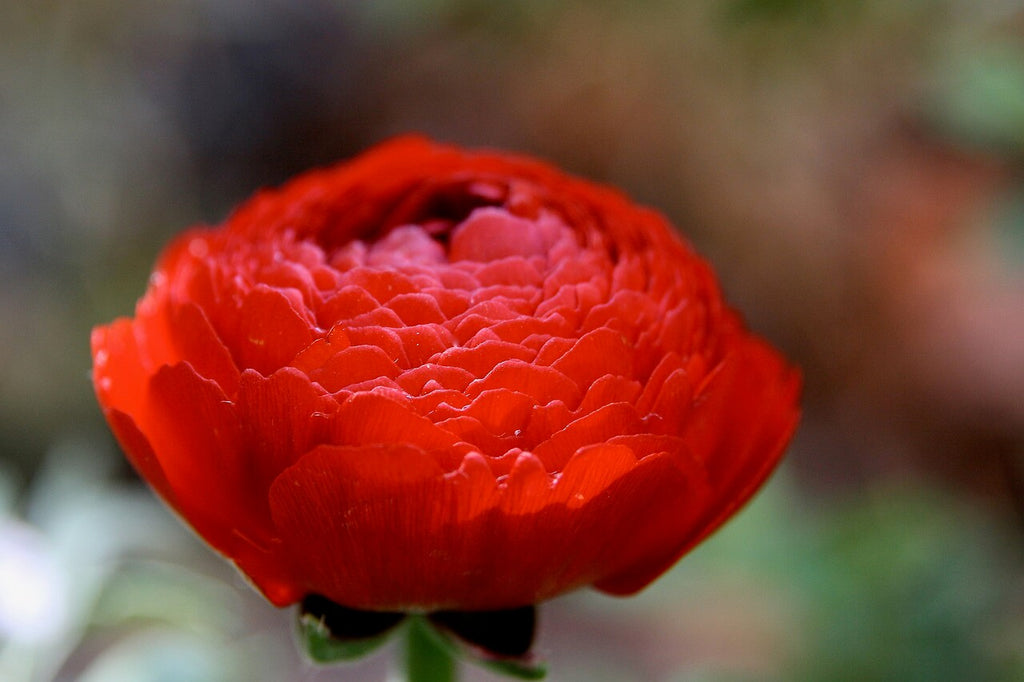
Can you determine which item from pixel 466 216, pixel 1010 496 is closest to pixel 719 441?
pixel 466 216

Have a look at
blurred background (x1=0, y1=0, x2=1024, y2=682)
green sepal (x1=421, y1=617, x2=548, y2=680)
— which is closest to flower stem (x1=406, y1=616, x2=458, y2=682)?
green sepal (x1=421, y1=617, x2=548, y2=680)

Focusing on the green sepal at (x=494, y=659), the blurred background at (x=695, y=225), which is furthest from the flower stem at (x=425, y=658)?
the blurred background at (x=695, y=225)

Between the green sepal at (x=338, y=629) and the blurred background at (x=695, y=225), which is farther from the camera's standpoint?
the blurred background at (x=695, y=225)

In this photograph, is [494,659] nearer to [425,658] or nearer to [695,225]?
[425,658]

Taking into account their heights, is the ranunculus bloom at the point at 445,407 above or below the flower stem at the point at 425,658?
above

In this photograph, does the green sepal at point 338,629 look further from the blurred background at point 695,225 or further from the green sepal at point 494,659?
the blurred background at point 695,225

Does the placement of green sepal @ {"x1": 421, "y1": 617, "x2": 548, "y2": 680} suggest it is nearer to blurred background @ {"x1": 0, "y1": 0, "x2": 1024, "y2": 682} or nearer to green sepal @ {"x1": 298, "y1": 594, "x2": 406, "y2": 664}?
green sepal @ {"x1": 298, "y1": 594, "x2": 406, "y2": 664}
